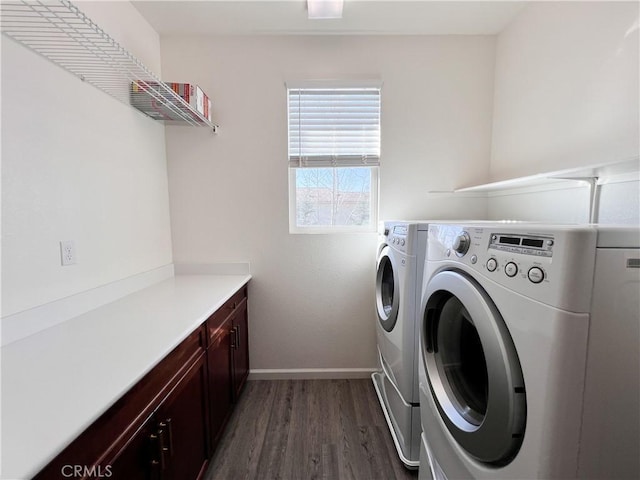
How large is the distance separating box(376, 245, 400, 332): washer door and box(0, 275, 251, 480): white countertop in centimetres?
91

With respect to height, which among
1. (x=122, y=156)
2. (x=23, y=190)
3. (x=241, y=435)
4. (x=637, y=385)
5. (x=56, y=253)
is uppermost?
(x=122, y=156)

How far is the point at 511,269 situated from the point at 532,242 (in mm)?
81

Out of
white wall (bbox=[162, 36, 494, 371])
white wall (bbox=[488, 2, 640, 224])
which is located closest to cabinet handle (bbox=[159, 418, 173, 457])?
white wall (bbox=[162, 36, 494, 371])

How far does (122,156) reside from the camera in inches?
61.3

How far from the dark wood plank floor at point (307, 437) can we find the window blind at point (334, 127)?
66.3 inches

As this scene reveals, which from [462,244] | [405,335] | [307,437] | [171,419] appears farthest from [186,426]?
[462,244]

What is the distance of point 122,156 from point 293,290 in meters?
1.38

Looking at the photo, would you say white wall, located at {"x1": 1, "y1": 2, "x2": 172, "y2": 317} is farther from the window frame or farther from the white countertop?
the window frame

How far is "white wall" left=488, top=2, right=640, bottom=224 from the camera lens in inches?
45.7

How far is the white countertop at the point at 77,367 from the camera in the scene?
0.55 m

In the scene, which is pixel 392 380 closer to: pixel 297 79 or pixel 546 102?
pixel 546 102

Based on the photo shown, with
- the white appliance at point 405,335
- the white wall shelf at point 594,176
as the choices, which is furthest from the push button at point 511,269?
the white wall shelf at point 594,176

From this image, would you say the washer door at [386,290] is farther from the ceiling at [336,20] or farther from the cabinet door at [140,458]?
the ceiling at [336,20]

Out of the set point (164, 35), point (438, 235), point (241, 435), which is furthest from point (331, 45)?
point (241, 435)
